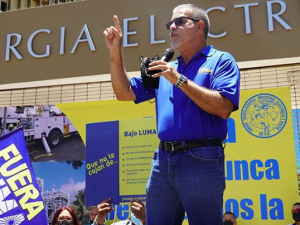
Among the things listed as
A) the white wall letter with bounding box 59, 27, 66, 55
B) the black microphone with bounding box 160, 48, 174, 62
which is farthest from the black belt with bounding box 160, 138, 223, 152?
the white wall letter with bounding box 59, 27, 66, 55

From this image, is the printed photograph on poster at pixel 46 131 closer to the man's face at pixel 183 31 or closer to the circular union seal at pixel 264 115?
the circular union seal at pixel 264 115

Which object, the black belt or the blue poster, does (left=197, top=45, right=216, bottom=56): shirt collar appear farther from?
the blue poster

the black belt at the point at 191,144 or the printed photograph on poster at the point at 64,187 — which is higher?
the black belt at the point at 191,144

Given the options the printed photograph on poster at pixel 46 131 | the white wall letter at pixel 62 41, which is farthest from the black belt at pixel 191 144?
the white wall letter at pixel 62 41

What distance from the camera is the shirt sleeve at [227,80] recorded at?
186 centimetres

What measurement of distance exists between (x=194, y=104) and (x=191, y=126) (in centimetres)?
11

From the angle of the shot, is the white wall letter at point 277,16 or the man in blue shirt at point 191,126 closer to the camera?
the man in blue shirt at point 191,126

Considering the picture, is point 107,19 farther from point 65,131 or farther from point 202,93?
point 202,93

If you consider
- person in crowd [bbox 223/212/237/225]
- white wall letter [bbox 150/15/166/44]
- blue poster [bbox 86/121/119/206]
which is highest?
white wall letter [bbox 150/15/166/44]

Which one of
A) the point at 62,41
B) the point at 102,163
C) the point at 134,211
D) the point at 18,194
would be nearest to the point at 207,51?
the point at 134,211

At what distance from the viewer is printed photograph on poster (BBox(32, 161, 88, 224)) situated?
5.68 metres

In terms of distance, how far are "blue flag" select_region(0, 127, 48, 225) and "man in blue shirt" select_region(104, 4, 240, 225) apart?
2.53m

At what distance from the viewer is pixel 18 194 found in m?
4.17

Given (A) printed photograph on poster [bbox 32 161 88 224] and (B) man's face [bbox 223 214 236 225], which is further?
(A) printed photograph on poster [bbox 32 161 88 224]
